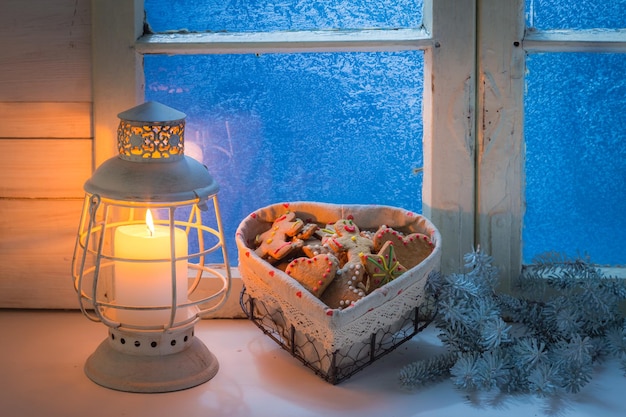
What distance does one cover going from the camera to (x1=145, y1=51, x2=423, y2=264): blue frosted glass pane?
1.41 metres

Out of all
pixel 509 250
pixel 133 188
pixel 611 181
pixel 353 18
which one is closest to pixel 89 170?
pixel 133 188

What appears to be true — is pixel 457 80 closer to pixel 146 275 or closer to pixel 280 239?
pixel 280 239

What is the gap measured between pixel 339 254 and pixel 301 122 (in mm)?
282

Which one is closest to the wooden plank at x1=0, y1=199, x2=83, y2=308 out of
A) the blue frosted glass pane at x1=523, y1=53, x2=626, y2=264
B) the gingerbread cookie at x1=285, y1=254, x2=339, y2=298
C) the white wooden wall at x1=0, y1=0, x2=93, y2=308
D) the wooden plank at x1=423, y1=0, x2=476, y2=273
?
the white wooden wall at x1=0, y1=0, x2=93, y2=308

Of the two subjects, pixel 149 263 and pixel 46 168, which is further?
pixel 46 168

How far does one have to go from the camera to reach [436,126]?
4.44 feet

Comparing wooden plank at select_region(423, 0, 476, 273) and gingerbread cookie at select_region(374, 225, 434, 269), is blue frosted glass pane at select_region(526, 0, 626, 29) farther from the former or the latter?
gingerbread cookie at select_region(374, 225, 434, 269)

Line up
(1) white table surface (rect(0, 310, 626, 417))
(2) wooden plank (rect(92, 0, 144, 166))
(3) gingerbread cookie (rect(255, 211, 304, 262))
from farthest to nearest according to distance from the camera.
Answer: (2) wooden plank (rect(92, 0, 144, 166)) < (3) gingerbread cookie (rect(255, 211, 304, 262)) < (1) white table surface (rect(0, 310, 626, 417))

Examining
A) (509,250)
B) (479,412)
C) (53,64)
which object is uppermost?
(53,64)

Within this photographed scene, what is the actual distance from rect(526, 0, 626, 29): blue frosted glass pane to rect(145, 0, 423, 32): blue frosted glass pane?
24 cm

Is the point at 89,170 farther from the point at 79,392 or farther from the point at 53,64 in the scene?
the point at 79,392

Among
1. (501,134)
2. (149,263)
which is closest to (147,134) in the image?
(149,263)

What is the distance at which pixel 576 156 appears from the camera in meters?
1.42

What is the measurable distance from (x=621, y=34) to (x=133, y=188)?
0.78 m
